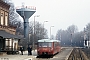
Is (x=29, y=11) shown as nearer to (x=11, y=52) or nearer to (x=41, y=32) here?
(x=41, y=32)

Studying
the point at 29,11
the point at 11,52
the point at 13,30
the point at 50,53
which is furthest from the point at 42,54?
the point at 29,11

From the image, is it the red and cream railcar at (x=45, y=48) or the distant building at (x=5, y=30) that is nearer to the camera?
the red and cream railcar at (x=45, y=48)

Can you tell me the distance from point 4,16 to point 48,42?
9.39m

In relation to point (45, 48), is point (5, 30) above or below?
above

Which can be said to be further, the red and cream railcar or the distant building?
the distant building

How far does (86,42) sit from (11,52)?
5682 centimetres

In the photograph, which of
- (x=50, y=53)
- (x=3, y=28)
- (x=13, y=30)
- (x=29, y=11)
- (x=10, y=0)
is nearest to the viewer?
(x=50, y=53)

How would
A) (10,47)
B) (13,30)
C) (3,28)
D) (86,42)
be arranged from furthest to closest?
(86,42), (13,30), (10,47), (3,28)

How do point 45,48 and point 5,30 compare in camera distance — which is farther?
point 5,30

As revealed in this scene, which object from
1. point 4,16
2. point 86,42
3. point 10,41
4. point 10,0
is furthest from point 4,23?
point 86,42

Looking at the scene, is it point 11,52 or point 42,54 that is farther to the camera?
point 11,52

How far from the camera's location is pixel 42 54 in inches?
1531

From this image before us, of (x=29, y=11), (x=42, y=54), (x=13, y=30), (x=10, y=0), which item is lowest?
(x=42, y=54)

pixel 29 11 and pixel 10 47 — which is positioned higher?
pixel 29 11
